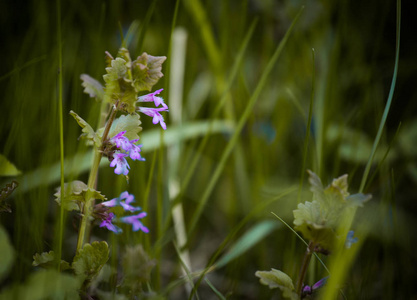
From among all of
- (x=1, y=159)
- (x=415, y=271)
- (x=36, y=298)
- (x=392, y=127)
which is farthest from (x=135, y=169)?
(x=392, y=127)

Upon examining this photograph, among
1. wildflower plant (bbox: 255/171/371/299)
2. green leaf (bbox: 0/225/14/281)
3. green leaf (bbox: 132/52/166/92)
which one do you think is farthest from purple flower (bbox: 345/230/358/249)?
green leaf (bbox: 0/225/14/281)

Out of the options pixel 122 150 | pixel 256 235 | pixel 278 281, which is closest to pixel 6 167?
pixel 122 150

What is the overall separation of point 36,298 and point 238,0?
134 centimetres

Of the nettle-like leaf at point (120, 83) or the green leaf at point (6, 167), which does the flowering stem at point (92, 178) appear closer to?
the nettle-like leaf at point (120, 83)

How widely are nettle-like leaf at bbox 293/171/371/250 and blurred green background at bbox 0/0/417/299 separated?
240mm

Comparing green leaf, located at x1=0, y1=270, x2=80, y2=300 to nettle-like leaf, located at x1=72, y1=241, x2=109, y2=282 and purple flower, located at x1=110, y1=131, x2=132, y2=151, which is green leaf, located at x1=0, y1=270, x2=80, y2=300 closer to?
nettle-like leaf, located at x1=72, y1=241, x2=109, y2=282

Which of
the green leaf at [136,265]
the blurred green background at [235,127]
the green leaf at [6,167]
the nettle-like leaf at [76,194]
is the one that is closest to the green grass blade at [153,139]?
the blurred green background at [235,127]

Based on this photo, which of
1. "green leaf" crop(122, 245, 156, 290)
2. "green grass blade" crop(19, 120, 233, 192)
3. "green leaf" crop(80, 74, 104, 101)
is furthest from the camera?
"green grass blade" crop(19, 120, 233, 192)

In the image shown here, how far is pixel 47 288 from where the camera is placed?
0.43 meters

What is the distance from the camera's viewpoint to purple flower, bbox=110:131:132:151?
47 cm

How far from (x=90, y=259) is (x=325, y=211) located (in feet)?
0.97

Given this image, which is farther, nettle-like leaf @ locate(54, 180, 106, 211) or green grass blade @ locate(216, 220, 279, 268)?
green grass blade @ locate(216, 220, 279, 268)

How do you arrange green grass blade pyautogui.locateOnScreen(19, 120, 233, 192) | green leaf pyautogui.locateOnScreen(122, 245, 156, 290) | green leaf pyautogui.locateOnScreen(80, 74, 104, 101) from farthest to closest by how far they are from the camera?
green grass blade pyautogui.locateOnScreen(19, 120, 233, 192), green leaf pyautogui.locateOnScreen(80, 74, 104, 101), green leaf pyautogui.locateOnScreen(122, 245, 156, 290)

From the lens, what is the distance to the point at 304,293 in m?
0.51
